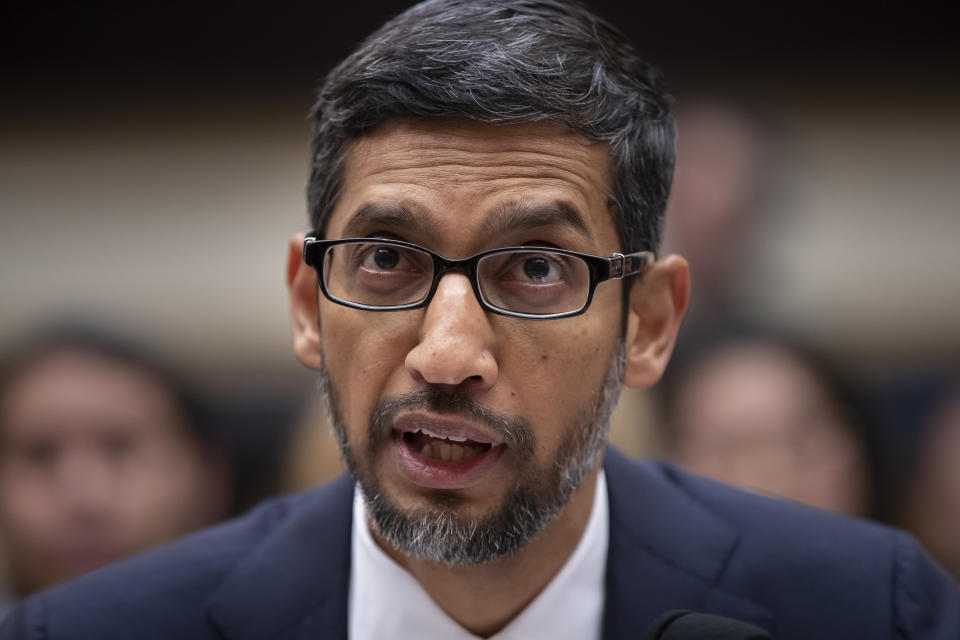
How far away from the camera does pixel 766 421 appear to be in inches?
165

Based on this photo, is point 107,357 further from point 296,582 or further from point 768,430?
point 768,430

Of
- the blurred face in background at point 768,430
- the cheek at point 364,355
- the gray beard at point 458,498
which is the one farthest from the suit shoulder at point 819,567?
the blurred face in background at point 768,430

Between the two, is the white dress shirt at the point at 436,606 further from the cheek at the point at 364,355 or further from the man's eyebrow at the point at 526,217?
the man's eyebrow at the point at 526,217

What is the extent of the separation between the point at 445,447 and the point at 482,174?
20.9 inches

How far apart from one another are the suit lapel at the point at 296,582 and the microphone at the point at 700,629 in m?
1.00

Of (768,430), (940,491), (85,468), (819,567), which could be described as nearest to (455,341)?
(819,567)

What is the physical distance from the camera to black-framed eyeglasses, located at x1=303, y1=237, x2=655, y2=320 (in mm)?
2080

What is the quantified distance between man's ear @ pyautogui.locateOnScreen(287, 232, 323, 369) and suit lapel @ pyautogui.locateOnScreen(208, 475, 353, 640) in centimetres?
34

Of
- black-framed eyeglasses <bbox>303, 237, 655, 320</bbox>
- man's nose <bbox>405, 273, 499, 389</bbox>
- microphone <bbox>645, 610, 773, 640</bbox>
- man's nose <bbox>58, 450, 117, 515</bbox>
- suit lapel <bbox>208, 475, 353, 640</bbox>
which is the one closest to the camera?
microphone <bbox>645, 610, 773, 640</bbox>

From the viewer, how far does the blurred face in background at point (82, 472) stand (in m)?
4.11

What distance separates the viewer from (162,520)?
421 centimetres

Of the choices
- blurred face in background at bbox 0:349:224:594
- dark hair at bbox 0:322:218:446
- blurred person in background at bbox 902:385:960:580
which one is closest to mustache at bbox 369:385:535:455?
blurred face in background at bbox 0:349:224:594

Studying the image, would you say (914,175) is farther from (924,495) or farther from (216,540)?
(216,540)

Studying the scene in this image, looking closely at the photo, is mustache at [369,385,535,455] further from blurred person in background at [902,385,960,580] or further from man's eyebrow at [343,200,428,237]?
blurred person in background at [902,385,960,580]
